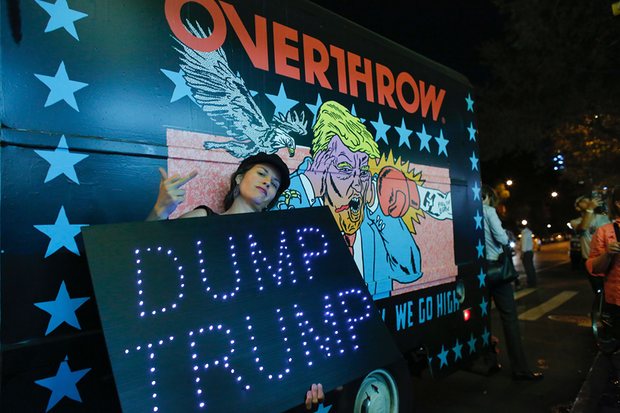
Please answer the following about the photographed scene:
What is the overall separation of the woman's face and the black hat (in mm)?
19

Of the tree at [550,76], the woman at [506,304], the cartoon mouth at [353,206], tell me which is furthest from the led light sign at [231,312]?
the tree at [550,76]

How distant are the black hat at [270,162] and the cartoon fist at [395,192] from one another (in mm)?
965

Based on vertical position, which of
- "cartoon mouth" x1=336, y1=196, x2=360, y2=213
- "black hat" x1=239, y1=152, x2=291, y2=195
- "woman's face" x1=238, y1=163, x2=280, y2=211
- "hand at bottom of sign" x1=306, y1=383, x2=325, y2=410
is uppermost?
"black hat" x1=239, y1=152, x2=291, y2=195

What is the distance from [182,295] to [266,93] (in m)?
1.31

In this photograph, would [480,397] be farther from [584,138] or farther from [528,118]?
[584,138]

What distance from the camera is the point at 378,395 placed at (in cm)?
230

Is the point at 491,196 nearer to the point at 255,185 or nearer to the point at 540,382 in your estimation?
the point at 540,382

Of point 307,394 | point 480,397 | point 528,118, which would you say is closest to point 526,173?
point 528,118

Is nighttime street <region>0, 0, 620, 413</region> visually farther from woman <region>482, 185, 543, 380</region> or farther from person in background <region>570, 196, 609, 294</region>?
person in background <region>570, 196, 609, 294</region>

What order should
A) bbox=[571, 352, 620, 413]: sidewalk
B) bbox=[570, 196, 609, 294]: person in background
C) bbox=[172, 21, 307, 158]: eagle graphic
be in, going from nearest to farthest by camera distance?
bbox=[172, 21, 307, 158]: eagle graphic
bbox=[571, 352, 620, 413]: sidewalk
bbox=[570, 196, 609, 294]: person in background

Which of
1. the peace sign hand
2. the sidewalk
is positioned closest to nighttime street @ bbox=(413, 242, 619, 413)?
the sidewalk

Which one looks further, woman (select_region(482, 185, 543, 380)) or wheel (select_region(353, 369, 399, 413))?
woman (select_region(482, 185, 543, 380))

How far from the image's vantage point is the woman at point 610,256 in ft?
13.3

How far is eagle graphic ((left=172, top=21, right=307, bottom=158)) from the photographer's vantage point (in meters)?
2.15
